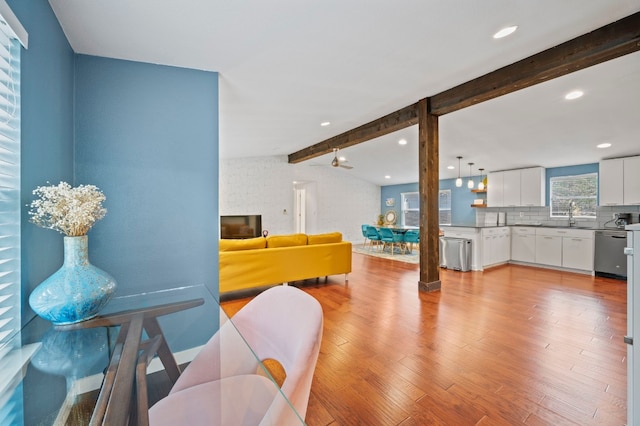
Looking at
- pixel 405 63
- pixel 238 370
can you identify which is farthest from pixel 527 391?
pixel 405 63

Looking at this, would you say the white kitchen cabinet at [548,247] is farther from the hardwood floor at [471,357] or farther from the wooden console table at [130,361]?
the wooden console table at [130,361]

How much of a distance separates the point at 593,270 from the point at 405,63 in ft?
17.6

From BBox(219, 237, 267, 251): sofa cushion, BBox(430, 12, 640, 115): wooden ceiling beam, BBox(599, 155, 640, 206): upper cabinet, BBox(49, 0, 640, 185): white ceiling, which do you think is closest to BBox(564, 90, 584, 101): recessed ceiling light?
BBox(49, 0, 640, 185): white ceiling

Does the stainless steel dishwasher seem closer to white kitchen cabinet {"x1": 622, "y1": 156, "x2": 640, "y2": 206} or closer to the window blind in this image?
white kitchen cabinet {"x1": 622, "y1": 156, "x2": 640, "y2": 206}

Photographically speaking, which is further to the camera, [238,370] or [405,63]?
[405,63]

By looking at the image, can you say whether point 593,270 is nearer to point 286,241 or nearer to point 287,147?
point 286,241

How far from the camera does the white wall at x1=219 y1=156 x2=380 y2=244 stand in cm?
711

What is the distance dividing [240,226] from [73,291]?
587cm

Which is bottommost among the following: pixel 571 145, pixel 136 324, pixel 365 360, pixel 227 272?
pixel 365 360

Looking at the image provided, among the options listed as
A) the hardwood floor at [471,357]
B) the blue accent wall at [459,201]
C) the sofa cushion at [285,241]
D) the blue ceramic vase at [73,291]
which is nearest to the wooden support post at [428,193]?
the hardwood floor at [471,357]

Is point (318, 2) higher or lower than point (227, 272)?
higher

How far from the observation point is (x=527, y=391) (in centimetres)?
182

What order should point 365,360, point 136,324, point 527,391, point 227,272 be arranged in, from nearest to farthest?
point 136,324 → point 527,391 → point 365,360 → point 227,272

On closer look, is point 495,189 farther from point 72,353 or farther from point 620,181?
point 72,353
